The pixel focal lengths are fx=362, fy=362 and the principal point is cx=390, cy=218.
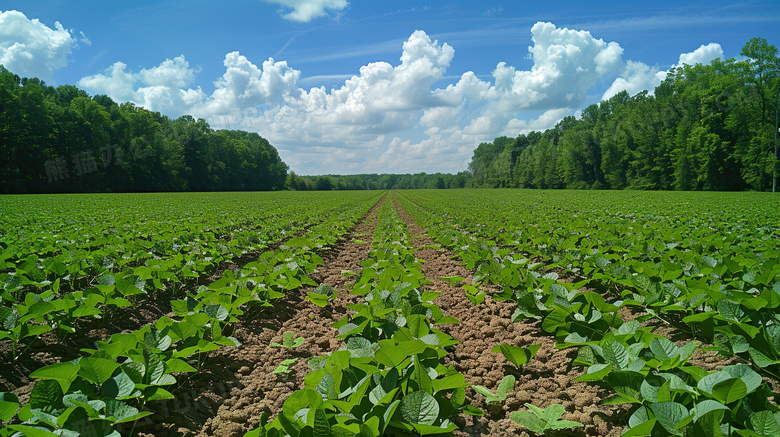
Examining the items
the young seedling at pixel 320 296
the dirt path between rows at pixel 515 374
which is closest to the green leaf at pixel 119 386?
the dirt path between rows at pixel 515 374

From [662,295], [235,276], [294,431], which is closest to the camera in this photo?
[294,431]

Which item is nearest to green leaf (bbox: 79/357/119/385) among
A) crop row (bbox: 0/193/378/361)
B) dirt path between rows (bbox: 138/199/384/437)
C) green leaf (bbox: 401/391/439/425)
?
dirt path between rows (bbox: 138/199/384/437)

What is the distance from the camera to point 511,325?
3805 millimetres

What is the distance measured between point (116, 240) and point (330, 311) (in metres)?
4.78

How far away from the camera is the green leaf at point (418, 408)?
5.44 ft

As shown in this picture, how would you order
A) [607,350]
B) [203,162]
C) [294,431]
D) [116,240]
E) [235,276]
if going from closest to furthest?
A: [294,431] → [607,350] → [235,276] → [116,240] → [203,162]

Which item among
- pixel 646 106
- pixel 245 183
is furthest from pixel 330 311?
pixel 245 183

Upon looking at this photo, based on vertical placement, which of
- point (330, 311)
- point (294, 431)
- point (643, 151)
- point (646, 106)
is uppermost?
point (646, 106)

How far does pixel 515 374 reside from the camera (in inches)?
113

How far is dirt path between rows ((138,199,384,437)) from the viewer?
235 cm

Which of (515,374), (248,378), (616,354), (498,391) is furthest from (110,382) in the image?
(616,354)

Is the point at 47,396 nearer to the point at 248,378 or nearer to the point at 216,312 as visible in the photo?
the point at 216,312

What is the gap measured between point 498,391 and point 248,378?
6.37ft

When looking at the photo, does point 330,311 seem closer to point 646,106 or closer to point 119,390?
point 119,390
